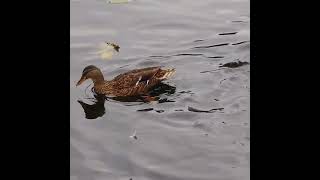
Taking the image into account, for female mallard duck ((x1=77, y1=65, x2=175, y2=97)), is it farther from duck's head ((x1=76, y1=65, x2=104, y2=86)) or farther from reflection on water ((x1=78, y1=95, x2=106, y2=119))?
reflection on water ((x1=78, y1=95, x2=106, y2=119))

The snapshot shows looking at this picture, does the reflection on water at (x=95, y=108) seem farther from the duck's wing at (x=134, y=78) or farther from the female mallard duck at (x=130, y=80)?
the duck's wing at (x=134, y=78)

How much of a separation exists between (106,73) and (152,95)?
1001mm

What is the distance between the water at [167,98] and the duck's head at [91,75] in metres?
0.20

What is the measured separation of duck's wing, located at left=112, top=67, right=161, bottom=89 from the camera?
6918mm

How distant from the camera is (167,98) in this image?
6777mm

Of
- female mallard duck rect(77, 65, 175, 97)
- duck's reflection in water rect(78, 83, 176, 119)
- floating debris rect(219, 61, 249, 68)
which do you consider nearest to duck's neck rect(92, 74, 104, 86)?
female mallard duck rect(77, 65, 175, 97)

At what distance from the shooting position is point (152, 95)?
273 inches

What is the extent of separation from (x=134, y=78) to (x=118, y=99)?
1.17ft

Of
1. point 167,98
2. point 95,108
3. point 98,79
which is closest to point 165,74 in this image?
point 167,98

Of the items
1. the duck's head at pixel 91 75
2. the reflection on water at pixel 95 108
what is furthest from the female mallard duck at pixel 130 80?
the reflection on water at pixel 95 108

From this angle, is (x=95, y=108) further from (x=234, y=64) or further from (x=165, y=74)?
(x=234, y=64)
